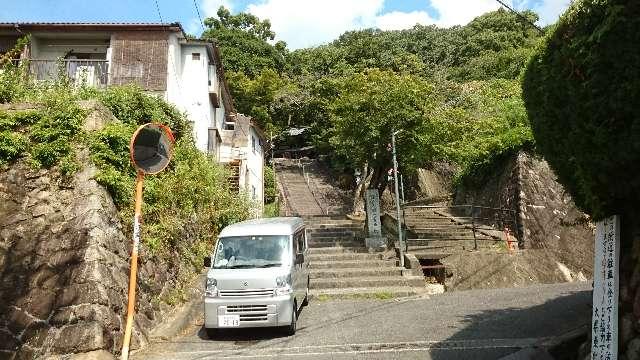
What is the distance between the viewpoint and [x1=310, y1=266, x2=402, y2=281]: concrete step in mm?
14219

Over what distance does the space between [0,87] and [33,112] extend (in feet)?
5.30

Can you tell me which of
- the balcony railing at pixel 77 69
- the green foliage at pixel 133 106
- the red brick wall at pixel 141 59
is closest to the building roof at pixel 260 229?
the green foliage at pixel 133 106

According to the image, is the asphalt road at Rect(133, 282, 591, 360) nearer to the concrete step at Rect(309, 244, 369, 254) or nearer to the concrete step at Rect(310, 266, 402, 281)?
the concrete step at Rect(310, 266, 402, 281)

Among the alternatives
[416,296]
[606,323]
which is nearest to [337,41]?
[416,296]

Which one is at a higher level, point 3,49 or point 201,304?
point 3,49

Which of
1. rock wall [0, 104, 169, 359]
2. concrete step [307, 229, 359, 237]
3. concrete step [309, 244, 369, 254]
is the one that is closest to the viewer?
rock wall [0, 104, 169, 359]

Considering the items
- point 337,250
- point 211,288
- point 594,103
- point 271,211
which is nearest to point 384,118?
point 337,250

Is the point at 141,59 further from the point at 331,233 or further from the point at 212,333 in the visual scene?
the point at 212,333

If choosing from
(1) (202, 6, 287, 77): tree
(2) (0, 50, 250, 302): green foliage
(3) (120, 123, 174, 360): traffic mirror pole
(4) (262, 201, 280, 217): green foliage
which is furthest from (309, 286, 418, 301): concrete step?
(1) (202, 6, 287, 77): tree

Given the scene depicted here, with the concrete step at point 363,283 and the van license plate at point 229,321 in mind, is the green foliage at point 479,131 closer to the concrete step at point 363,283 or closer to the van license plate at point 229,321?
the concrete step at point 363,283

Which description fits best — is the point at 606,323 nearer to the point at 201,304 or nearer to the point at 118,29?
the point at 201,304

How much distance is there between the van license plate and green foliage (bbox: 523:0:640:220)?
578 cm

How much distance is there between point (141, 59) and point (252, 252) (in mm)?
10784

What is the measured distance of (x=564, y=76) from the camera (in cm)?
484
